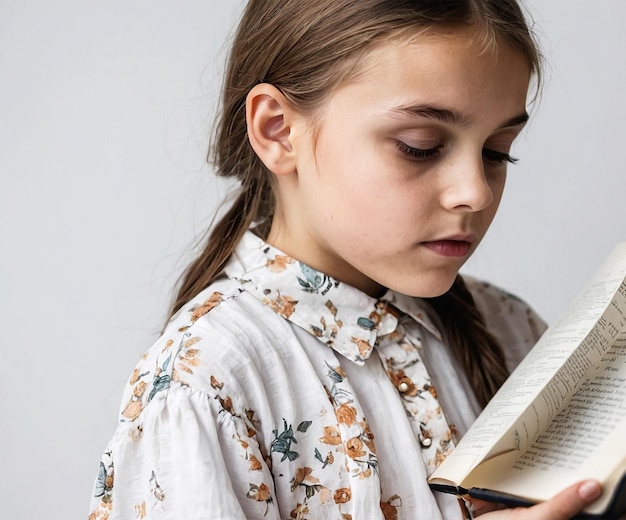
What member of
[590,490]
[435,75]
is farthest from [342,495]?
[435,75]

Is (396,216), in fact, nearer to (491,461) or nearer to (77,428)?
(491,461)

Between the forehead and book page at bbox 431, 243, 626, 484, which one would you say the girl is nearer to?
the forehead

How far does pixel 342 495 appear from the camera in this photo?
83cm

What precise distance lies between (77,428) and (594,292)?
0.68 meters

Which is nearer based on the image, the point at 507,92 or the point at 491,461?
the point at 491,461

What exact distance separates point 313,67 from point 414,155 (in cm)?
12

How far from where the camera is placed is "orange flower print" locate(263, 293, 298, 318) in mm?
880

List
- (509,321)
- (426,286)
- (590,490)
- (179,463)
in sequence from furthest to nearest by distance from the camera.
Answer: (509,321), (426,286), (179,463), (590,490)

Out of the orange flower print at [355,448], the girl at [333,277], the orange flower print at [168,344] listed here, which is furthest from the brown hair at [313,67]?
the orange flower print at [355,448]

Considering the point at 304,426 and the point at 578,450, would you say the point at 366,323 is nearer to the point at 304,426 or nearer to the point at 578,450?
the point at 304,426

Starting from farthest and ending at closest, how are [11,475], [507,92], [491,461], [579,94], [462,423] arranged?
1. [579,94]
2. [11,475]
3. [462,423]
4. [507,92]
5. [491,461]

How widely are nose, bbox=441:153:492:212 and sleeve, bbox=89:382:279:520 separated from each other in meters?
0.25

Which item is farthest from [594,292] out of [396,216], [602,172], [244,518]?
[602,172]

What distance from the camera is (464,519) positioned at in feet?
2.84
